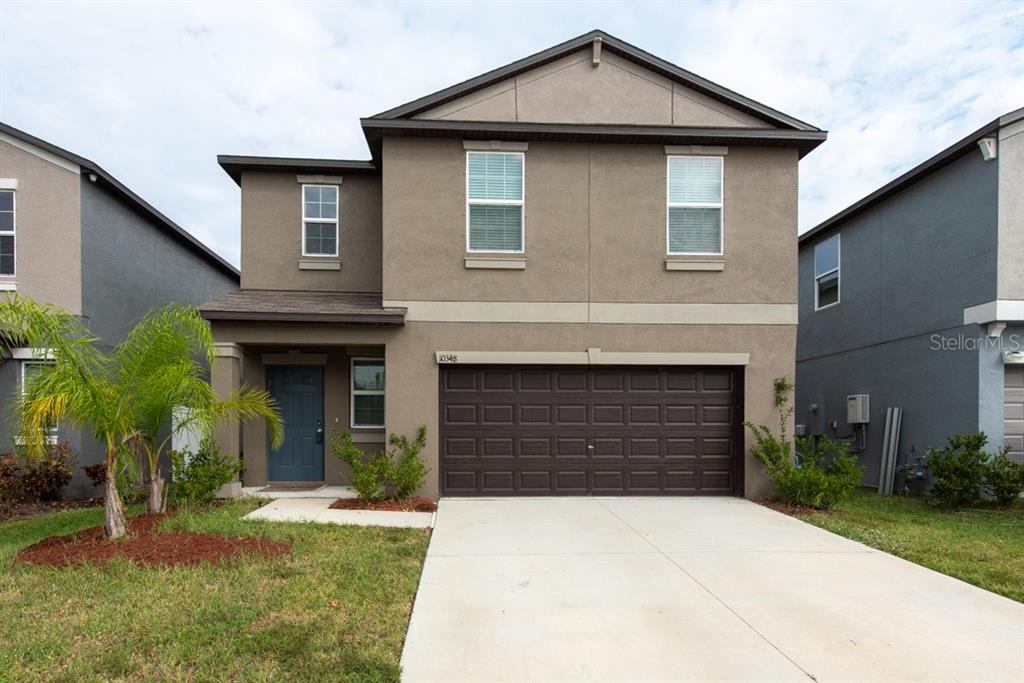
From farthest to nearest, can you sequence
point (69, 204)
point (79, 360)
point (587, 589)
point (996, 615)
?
point (69, 204) → point (79, 360) → point (587, 589) → point (996, 615)

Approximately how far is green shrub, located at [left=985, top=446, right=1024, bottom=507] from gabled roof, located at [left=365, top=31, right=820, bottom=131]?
6186 mm

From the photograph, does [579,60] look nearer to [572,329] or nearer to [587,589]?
[572,329]

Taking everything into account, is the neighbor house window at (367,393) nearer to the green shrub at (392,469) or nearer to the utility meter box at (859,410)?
the green shrub at (392,469)

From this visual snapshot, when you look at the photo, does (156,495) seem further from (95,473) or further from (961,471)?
(961,471)

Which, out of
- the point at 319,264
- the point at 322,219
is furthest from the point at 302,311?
the point at 322,219

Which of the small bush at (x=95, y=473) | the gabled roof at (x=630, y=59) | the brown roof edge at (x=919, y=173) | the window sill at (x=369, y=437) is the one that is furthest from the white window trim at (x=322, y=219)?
the brown roof edge at (x=919, y=173)

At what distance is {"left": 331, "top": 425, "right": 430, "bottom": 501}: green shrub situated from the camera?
361 inches

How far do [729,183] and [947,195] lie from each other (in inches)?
172

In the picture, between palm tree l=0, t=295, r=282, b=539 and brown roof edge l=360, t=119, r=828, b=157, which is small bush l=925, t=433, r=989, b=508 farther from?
palm tree l=0, t=295, r=282, b=539

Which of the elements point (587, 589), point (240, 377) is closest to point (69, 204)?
point (240, 377)

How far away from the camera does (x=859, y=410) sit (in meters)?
12.7

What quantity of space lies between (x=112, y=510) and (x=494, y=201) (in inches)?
272

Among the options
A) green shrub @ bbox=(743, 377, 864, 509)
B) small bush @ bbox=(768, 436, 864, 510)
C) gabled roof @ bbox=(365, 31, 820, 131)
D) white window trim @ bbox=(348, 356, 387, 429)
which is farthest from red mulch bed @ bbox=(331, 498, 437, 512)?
gabled roof @ bbox=(365, 31, 820, 131)

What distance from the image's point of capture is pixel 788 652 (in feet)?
13.8
